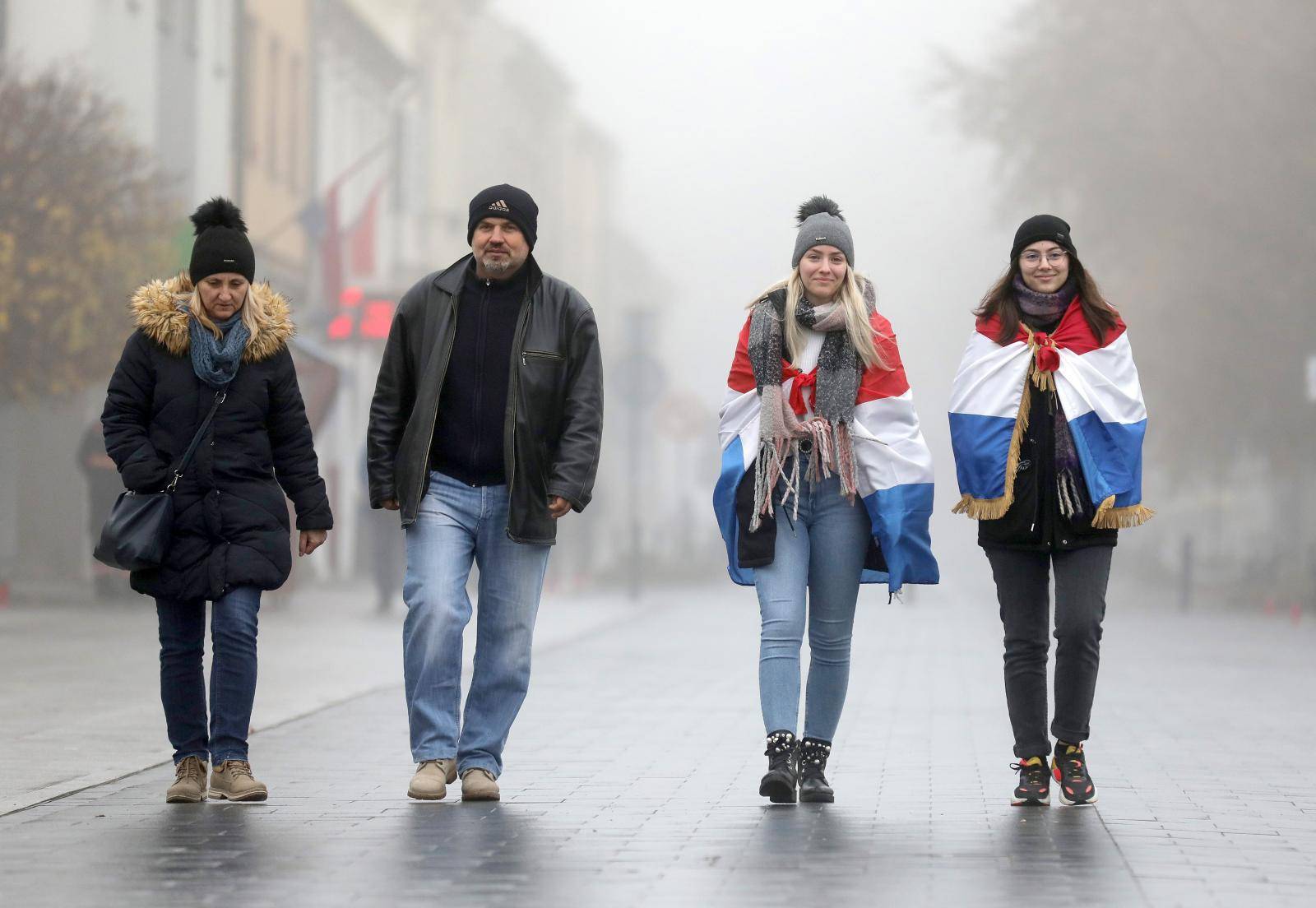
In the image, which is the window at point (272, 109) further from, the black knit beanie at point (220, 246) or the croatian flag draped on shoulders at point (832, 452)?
the croatian flag draped on shoulders at point (832, 452)

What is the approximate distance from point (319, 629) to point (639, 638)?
8.51 ft

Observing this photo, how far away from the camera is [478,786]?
7836 millimetres

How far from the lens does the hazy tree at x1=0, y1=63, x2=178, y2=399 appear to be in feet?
70.4

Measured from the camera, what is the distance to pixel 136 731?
1055 centimetres

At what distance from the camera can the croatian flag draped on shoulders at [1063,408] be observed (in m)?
7.79

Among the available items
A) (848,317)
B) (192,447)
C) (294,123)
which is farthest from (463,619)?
(294,123)

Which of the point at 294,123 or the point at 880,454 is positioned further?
the point at 294,123

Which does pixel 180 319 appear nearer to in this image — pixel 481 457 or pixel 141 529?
pixel 141 529

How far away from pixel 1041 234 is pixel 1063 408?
22.2 inches

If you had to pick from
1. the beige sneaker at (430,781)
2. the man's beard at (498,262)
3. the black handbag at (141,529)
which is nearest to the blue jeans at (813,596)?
the beige sneaker at (430,781)

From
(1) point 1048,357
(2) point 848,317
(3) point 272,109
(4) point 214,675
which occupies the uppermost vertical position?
(3) point 272,109

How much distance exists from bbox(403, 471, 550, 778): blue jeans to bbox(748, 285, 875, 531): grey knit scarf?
2.58ft

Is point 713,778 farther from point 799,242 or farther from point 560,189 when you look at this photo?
point 560,189

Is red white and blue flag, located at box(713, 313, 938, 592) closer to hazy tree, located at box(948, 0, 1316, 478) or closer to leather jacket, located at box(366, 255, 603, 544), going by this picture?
leather jacket, located at box(366, 255, 603, 544)
